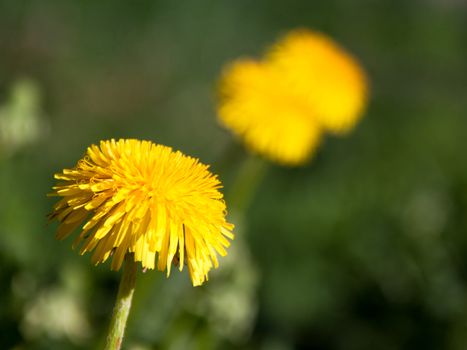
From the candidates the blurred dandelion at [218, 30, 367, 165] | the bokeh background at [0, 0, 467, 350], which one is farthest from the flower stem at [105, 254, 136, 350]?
the blurred dandelion at [218, 30, 367, 165]

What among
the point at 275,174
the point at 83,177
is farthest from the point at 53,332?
the point at 275,174

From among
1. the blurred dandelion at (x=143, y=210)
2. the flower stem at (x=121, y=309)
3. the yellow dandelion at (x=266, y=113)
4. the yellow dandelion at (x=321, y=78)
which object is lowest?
the flower stem at (x=121, y=309)

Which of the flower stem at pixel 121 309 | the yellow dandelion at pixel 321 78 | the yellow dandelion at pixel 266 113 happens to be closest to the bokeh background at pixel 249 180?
the yellow dandelion at pixel 266 113

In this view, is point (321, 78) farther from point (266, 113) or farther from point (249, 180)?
point (249, 180)

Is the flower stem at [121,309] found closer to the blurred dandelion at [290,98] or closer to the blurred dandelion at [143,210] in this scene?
the blurred dandelion at [143,210]

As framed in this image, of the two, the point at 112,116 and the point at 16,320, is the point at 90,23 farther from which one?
the point at 16,320

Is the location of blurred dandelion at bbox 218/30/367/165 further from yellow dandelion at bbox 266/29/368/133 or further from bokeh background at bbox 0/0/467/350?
bokeh background at bbox 0/0/467/350
